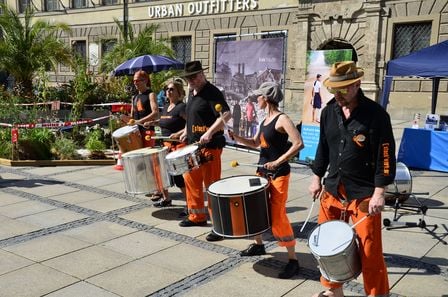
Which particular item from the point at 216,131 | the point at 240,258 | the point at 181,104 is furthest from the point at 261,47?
the point at 240,258

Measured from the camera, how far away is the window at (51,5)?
106ft

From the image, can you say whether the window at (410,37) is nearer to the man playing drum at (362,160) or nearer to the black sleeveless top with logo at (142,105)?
the black sleeveless top with logo at (142,105)

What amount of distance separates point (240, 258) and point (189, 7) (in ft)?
73.1

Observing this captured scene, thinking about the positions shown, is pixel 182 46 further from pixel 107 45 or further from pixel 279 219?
pixel 279 219

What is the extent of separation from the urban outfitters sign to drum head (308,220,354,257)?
A: 2056 cm

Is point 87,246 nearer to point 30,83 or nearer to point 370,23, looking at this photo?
point 30,83

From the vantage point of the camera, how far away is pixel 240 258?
455cm

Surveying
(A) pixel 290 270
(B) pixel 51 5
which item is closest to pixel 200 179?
(A) pixel 290 270

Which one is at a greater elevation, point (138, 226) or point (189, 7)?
point (189, 7)

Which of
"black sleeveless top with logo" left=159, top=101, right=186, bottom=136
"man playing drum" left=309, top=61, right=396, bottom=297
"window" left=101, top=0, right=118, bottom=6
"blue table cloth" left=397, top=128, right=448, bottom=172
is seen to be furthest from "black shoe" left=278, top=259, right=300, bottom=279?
"window" left=101, top=0, right=118, bottom=6

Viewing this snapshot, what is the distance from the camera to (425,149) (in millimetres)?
9898

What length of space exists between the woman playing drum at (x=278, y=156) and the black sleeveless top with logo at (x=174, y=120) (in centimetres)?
183

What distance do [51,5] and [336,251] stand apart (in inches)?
1326

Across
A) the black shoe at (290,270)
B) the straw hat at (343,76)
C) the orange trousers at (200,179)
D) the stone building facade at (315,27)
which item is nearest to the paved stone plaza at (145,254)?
the black shoe at (290,270)
